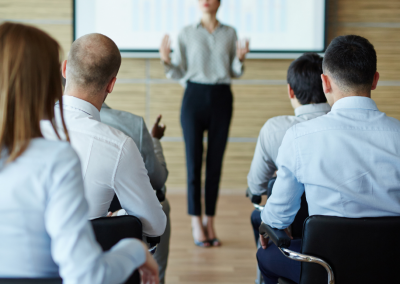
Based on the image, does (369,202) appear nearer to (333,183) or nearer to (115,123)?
(333,183)

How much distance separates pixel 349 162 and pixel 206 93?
74.8 inches

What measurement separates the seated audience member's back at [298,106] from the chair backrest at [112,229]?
968 millimetres

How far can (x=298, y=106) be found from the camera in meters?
1.94

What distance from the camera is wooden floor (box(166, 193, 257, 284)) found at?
2376mm

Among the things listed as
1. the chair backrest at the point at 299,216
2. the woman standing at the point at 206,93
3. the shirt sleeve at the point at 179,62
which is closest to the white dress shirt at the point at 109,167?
the chair backrest at the point at 299,216

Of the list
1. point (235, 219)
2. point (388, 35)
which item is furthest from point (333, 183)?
point (388, 35)

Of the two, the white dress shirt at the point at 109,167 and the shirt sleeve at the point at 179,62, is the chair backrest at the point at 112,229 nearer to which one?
the white dress shirt at the point at 109,167

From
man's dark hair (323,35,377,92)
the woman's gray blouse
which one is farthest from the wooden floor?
man's dark hair (323,35,377,92)

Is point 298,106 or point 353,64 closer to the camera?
point 353,64

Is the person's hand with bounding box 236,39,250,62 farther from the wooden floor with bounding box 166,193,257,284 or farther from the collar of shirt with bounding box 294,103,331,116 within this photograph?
the wooden floor with bounding box 166,193,257,284

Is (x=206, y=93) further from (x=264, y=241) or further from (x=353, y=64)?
(x=353, y=64)

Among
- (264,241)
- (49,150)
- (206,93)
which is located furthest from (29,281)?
(206,93)

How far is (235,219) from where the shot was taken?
349 cm

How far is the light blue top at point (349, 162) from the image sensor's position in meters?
1.18
